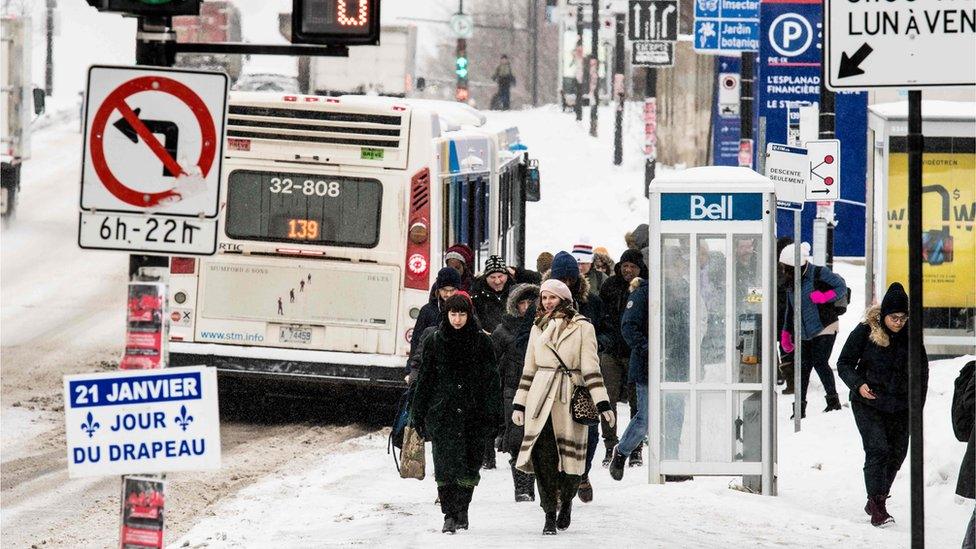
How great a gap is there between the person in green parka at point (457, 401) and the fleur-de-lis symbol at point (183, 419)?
416cm

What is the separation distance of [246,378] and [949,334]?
7314mm

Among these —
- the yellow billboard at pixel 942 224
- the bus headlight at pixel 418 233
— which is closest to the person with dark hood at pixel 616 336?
the bus headlight at pixel 418 233

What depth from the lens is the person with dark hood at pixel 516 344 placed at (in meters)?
11.9

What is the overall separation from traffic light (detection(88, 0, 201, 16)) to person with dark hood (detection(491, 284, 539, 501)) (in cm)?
553

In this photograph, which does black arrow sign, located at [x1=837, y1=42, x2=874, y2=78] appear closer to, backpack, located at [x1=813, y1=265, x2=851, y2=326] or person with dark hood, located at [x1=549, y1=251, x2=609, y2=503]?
person with dark hood, located at [x1=549, y1=251, x2=609, y2=503]

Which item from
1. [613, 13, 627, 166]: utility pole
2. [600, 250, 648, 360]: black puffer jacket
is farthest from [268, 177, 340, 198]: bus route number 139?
[613, 13, 627, 166]: utility pole

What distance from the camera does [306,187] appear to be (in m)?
16.3

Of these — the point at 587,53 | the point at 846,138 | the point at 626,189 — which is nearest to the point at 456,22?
the point at 587,53

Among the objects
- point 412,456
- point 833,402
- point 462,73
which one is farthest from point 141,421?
point 462,73

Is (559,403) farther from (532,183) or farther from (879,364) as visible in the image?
(532,183)

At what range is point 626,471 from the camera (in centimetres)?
1423

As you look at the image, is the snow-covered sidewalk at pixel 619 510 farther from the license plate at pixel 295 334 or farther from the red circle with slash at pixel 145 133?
the red circle with slash at pixel 145 133

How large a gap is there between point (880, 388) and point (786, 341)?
5.61m

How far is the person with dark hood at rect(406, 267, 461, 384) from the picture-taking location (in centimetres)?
1237
